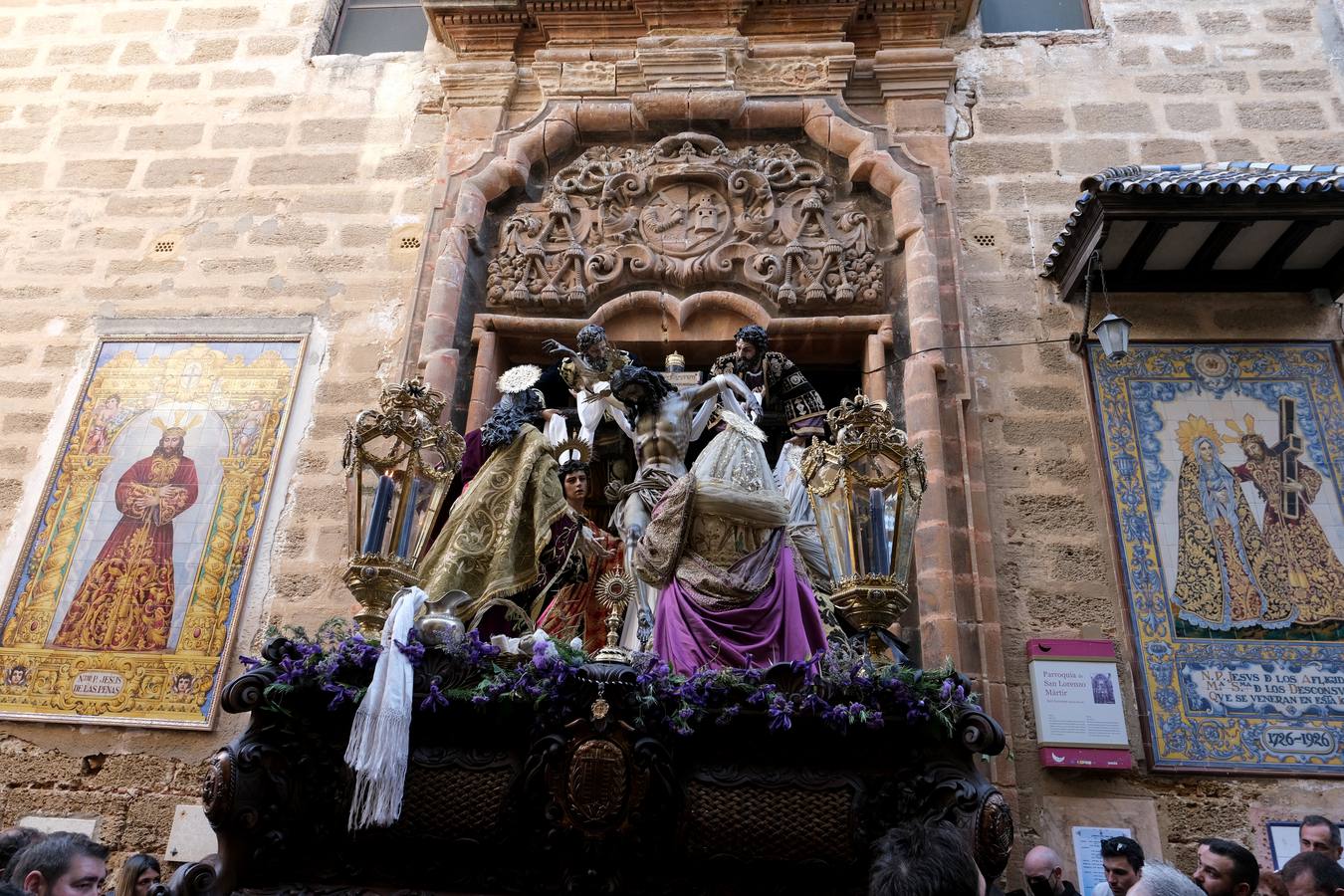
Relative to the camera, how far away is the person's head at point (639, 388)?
569 cm

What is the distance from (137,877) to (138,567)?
9.71 ft

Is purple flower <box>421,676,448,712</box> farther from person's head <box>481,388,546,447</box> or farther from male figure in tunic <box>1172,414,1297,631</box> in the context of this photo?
male figure in tunic <box>1172,414,1297,631</box>

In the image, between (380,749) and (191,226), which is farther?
(191,226)

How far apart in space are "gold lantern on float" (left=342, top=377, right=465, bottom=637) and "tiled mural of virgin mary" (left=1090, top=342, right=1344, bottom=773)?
380 centimetres

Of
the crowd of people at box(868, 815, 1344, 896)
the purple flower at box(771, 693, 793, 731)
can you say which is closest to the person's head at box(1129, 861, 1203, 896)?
the crowd of people at box(868, 815, 1344, 896)

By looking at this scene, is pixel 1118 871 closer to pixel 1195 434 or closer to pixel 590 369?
pixel 1195 434

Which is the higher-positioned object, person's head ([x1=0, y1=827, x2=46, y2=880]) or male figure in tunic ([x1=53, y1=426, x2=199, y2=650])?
male figure in tunic ([x1=53, y1=426, x2=199, y2=650])

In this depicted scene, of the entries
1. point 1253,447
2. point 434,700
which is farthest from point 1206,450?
point 434,700

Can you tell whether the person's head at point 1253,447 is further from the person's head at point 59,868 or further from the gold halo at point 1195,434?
the person's head at point 59,868

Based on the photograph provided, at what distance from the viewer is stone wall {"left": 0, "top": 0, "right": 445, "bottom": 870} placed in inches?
258

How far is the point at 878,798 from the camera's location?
3.97 metres

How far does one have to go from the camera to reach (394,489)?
5.09 meters

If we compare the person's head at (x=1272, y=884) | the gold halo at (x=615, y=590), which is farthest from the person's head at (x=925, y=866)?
the gold halo at (x=615, y=590)

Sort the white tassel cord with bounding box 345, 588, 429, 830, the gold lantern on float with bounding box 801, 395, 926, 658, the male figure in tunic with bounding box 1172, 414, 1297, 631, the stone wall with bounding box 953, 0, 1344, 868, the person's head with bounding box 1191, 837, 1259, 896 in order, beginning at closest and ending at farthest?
the person's head with bounding box 1191, 837, 1259, 896, the white tassel cord with bounding box 345, 588, 429, 830, the gold lantern on float with bounding box 801, 395, 926, 658, the stone wall with bounding box 953, 0, 1344, 868, the male figure in tunic with bounding box 1172, 414, 1297, 631
